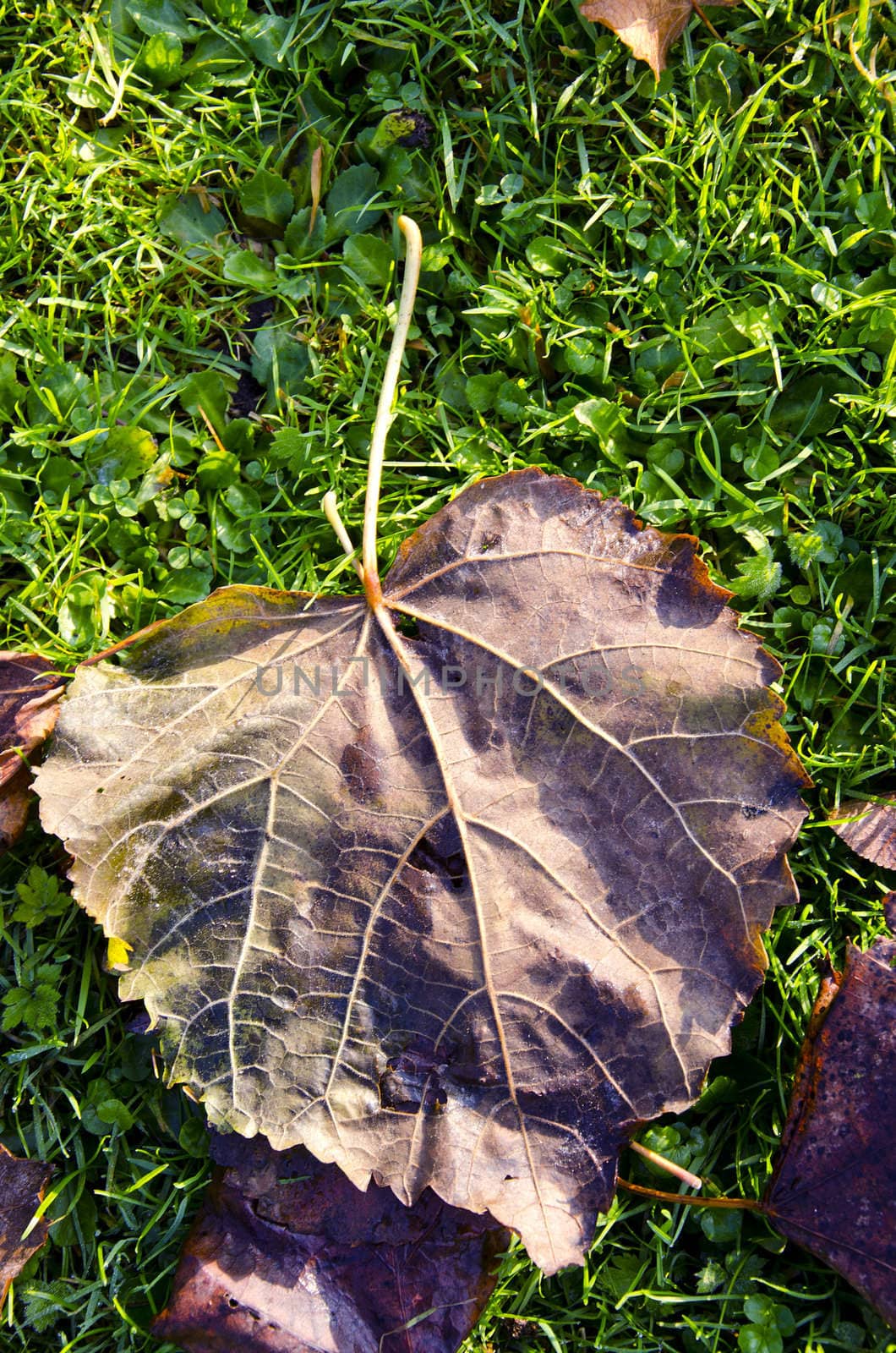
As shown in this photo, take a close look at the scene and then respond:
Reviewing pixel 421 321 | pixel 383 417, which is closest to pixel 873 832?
pixel 383 417

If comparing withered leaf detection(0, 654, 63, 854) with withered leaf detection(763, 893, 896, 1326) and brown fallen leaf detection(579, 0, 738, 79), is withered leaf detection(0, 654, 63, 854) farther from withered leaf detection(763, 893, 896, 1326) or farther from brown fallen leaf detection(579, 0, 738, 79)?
brown fallen leaf detection(579, 0, 738, 79)

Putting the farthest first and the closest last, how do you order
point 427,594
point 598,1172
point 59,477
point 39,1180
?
point 59,477 → point 39,1180 → point 427,594 → point 598,1172

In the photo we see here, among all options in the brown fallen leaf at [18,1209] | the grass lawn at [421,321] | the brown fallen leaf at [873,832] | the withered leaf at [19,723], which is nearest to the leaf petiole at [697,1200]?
the grass lawn at [421,321]

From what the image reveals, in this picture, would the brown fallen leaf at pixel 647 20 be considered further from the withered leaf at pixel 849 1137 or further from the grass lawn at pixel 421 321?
the withered leaf at pixel 849 1137

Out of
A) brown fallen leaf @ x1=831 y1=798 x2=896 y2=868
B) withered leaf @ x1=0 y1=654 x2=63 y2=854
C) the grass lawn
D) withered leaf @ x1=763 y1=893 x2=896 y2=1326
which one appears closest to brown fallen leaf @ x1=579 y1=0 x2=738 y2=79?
the grass lawn

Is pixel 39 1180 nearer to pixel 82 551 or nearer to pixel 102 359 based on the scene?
pixel 82 551

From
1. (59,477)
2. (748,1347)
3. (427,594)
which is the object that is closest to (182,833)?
(427,594)
